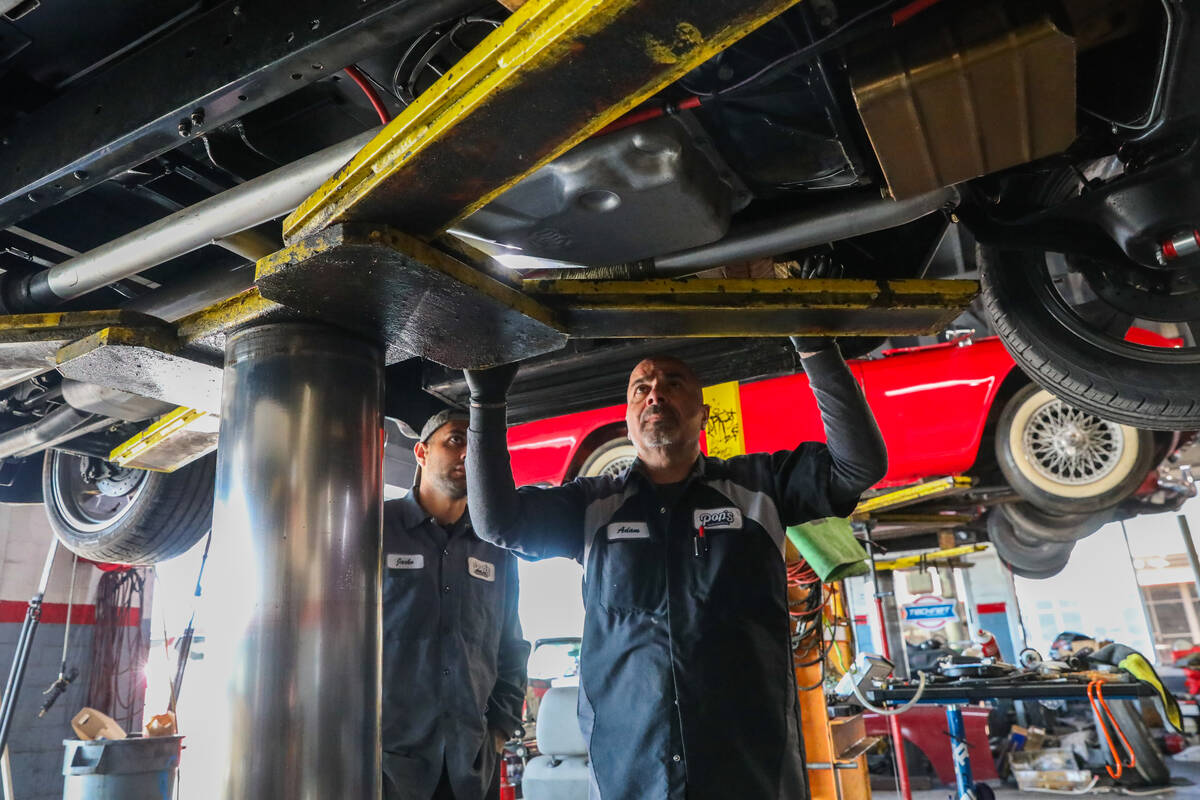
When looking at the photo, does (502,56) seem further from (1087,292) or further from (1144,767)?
(1144,767)

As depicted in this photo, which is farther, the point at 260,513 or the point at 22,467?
the point at 22,467

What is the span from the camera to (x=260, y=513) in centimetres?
97

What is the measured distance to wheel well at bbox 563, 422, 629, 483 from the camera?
3.94m

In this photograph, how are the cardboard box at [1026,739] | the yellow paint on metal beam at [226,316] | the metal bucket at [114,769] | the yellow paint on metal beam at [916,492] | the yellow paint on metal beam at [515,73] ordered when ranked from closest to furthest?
the yellow paint on metal beam at [515,73], the yellow paint on metal beam at [226,316], the metal bucket at [114,769], the yellow paint on metal beam at [916,492], the cardboard box at [1026,739]

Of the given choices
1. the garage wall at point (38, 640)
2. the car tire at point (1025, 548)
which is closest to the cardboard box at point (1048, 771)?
the car tire at point (1025, 548)

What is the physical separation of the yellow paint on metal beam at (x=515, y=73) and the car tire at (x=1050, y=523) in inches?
200

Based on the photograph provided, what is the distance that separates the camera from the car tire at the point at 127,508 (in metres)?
2.88

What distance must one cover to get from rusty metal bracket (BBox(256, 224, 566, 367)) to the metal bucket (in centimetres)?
386

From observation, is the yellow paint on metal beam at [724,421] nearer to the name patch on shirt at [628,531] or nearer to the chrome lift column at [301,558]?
the name patch on shirt at [628,531]

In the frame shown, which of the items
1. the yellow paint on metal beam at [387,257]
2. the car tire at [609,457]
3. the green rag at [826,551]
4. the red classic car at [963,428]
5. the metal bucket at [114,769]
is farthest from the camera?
the car tire at [609,457]

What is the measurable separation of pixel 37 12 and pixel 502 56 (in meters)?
1.03

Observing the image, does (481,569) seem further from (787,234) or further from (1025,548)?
(1025,548)

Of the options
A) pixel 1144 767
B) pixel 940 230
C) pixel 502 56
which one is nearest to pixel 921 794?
pixel 1144 767

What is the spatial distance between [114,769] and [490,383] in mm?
3775
